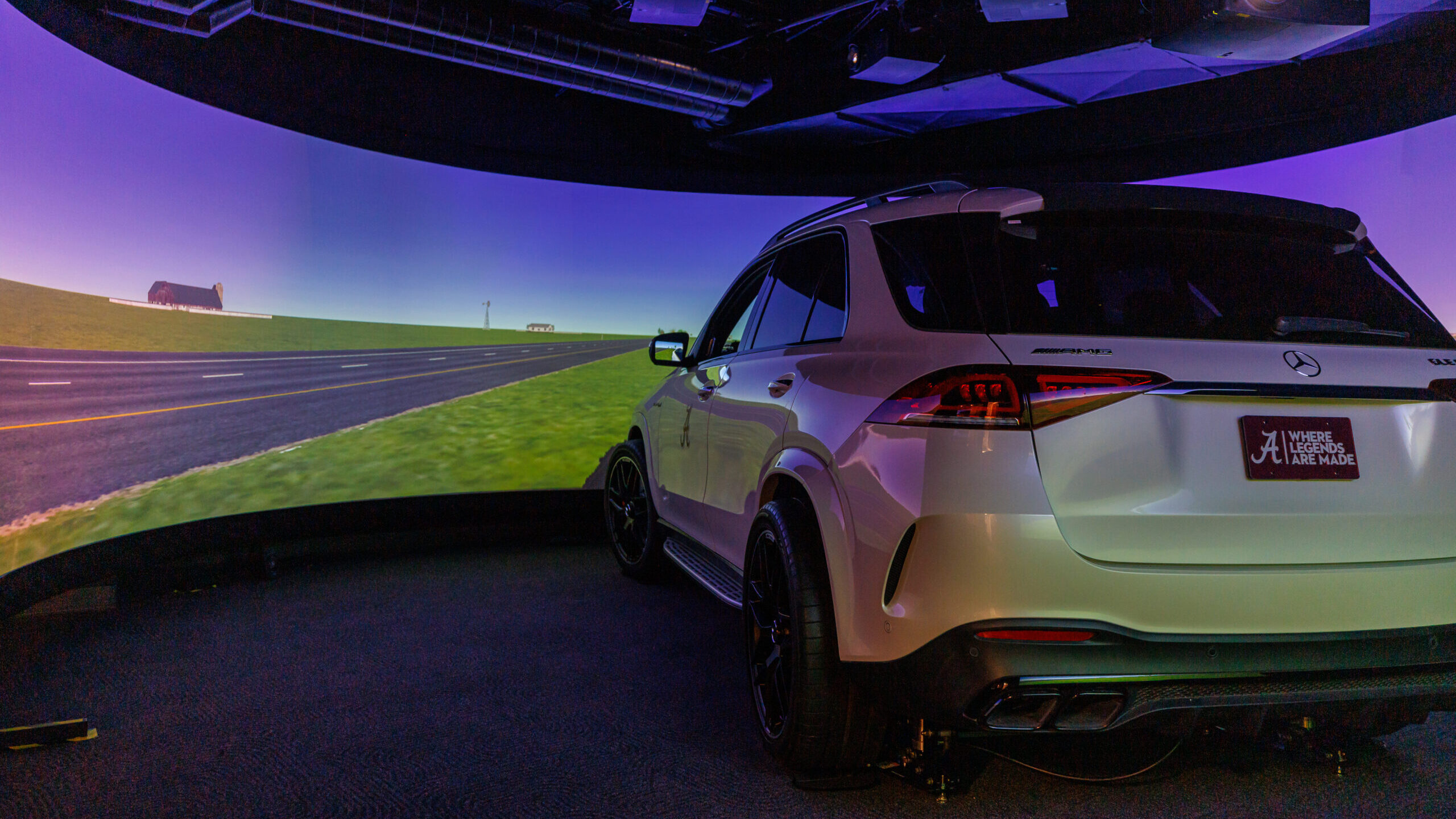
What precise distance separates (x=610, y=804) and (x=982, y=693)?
46.0 inches

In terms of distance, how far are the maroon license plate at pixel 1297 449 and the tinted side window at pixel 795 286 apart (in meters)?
1.26

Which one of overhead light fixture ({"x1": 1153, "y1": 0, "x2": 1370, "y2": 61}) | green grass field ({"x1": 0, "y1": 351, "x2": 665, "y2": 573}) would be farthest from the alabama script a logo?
green grass field ({"x1": 0, "y1": 351, "x2": 665, "y2": 573})

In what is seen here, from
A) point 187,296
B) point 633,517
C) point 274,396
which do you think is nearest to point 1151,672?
point 633,517

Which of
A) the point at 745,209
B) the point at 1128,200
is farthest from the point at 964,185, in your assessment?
the point at 745,209

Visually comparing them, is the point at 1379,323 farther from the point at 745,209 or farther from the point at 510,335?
the point at 510,335

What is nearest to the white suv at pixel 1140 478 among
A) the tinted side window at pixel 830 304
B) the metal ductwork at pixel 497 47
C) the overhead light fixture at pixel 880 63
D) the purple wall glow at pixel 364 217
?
the tinted side window at pixel 830 304

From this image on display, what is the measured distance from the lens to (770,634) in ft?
8.71

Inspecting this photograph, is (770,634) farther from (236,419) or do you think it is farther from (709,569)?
(236,419)

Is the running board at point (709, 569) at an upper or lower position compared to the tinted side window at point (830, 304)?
lower

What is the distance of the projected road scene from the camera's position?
892 cm

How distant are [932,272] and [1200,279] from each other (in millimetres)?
667

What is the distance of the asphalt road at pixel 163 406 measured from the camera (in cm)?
1002

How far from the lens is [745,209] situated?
9039mm

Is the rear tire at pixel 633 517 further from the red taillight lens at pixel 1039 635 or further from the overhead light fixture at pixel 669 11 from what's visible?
the red taillight lens at pixel 1039 635
